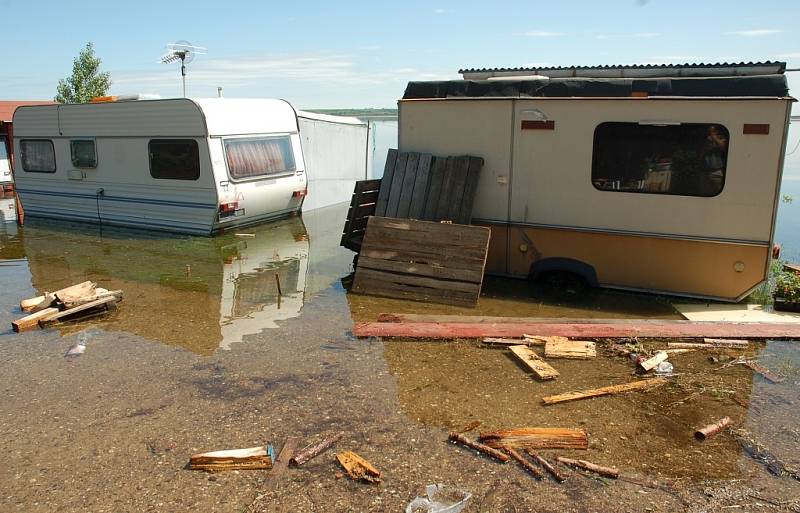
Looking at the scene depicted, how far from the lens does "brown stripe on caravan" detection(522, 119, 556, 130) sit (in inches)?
327

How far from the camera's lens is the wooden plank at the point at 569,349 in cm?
633

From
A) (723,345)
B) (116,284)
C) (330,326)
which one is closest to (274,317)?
(330,326)

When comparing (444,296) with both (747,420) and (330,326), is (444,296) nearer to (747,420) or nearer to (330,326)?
(330,326)

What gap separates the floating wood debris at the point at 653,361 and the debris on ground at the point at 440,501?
266cm

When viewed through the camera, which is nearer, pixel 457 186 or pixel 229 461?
pixel 229 461

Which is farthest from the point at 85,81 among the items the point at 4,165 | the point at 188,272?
the point at 188,272

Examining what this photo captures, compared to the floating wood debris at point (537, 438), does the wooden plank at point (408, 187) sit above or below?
above

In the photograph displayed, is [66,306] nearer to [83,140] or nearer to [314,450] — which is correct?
[314,450]

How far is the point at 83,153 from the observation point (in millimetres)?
13891

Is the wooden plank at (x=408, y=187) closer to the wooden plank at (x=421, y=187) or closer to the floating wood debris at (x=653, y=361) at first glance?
the wooden plank at (x=421, y=187)

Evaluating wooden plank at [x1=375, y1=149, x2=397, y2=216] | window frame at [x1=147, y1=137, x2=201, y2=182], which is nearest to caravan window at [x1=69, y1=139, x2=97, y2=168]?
window frame at [x1=147, y1=137, x2=201, y2=182]

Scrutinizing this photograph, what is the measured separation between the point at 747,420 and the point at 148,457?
14.9 feet

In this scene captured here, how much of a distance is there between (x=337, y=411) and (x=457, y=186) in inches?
174

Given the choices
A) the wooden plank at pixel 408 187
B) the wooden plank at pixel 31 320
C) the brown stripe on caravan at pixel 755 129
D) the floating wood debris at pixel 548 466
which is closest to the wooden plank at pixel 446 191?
the wooden plank at pixel 408 187
